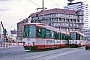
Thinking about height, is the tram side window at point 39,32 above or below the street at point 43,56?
above

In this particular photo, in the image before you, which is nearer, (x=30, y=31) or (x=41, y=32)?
(x=30, y=31)

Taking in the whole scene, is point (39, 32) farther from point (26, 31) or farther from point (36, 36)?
point (26, 31)

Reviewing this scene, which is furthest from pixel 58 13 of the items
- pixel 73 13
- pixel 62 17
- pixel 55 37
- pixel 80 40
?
pixel 55 37

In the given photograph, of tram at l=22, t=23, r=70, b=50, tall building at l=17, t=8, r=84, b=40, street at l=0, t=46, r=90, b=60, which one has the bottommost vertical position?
street at l=0, t=46, r=90, b=60

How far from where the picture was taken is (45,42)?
3294 cm

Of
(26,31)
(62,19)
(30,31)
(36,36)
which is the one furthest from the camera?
(62,19)

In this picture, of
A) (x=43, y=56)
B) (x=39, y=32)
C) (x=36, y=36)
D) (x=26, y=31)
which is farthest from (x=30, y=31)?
(x=43, y=56)

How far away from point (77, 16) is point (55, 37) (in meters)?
126

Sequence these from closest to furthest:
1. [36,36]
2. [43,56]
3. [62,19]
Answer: [43,56], [36,36], [62,19]

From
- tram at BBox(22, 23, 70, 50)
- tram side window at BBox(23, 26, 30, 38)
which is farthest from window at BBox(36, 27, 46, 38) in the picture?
tram side window at BBox(23, 26, 30, 38)

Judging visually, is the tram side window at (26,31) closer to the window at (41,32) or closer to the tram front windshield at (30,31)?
the tram front windshield at (30,31)

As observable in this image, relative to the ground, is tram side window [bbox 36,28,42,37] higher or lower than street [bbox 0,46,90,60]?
higher

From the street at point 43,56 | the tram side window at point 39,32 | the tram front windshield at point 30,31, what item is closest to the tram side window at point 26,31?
the tram front windshield at point 30,31

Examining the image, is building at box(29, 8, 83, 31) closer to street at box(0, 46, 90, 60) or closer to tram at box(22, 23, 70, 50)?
tram at box(22, 23, 70, 50)
